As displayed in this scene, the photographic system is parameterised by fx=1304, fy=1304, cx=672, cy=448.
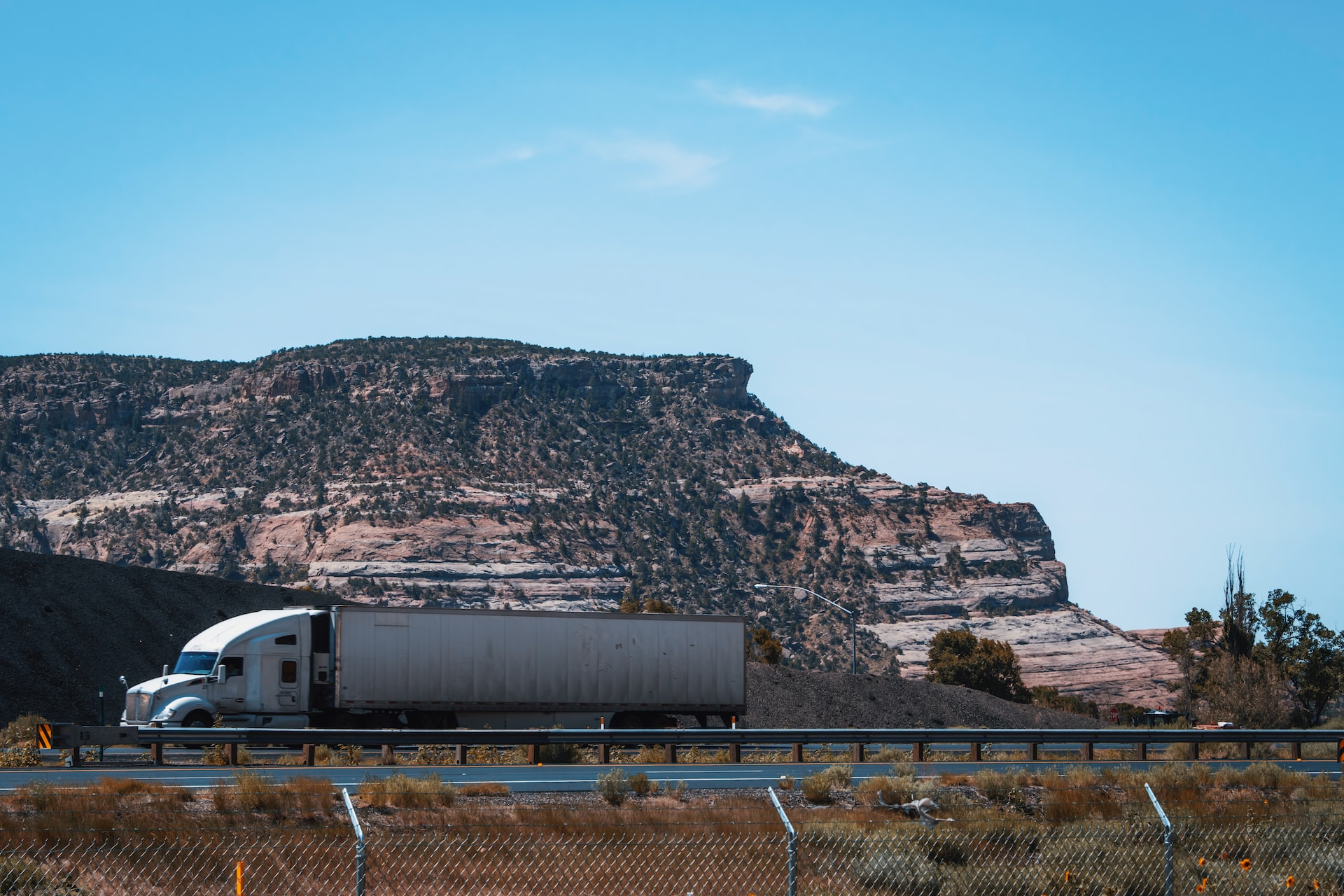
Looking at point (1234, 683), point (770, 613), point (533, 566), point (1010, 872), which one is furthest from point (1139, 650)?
point (1010, 872)

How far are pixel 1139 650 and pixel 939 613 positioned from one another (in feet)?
60.3

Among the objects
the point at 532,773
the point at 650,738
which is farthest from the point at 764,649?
the point at 532,773

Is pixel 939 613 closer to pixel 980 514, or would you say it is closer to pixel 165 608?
pixel 980 514

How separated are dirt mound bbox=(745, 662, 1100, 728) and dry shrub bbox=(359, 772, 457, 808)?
109 feet

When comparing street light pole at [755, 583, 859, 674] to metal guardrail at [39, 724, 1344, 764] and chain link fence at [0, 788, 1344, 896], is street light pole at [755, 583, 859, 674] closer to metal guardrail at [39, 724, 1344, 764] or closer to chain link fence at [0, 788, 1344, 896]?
metal guardrail at [39, 724, 1344, 764]

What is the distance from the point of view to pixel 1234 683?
5706 centimetres

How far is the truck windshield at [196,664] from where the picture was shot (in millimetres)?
31953

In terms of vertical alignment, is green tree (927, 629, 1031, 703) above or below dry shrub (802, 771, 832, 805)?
below

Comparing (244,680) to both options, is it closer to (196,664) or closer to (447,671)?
(196,664)

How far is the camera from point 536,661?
3625 centimetres

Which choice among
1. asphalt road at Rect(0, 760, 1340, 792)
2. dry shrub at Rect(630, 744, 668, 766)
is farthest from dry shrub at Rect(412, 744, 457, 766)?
dry shrub at Rect(630, 744, 668, 766)

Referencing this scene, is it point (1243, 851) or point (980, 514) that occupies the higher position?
point (980, 514)

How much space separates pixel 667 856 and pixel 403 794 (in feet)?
13.8

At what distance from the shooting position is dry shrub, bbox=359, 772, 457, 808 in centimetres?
1606
